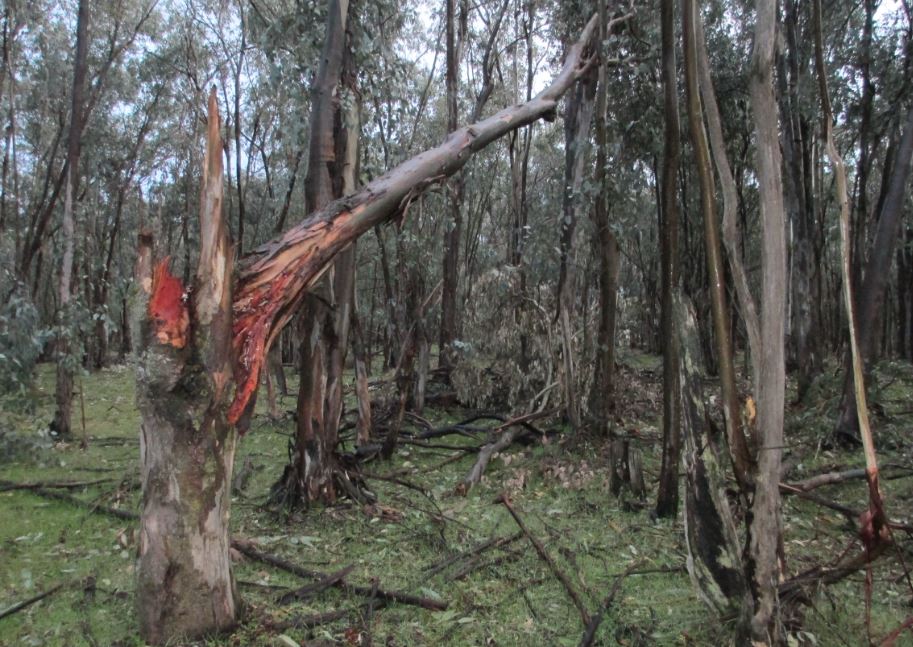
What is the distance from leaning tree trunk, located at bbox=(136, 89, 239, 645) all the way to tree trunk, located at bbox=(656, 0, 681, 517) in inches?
127

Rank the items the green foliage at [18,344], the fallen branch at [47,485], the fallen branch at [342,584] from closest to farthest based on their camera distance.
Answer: the fallen branch at [342,584]
the fallen branch at [47,485]
the green foliage at [18,344]

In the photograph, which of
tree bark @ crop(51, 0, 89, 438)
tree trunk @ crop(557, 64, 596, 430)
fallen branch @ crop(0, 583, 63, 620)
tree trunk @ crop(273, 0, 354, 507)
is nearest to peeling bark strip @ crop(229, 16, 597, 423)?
tree trunk @ crop(273, 0, 354, 507)

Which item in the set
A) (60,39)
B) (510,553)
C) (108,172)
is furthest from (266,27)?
(108,172)

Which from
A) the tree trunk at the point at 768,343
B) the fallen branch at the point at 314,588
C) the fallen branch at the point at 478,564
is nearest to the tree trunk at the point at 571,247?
the fallen branch at the point at 478,564

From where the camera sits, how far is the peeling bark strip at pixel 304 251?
3807 millimetres

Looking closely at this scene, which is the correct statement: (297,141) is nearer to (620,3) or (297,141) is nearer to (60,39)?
(620,3)

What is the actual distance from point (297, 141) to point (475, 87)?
1221cm

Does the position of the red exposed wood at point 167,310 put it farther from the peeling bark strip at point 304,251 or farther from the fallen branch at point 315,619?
the fallen branch at point 315,619

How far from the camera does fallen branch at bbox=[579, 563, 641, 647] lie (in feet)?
11.8

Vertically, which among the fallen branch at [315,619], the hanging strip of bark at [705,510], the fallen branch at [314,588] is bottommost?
the fallen branch at [315,619]

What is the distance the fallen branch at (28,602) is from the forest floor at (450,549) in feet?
0.10

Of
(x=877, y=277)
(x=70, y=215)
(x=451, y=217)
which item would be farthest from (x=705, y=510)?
(x=70, y=215)

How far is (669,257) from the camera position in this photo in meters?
5.14

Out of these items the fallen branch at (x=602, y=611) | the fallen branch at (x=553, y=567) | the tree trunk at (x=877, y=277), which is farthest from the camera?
the tree trunk at (x=877, y=277)
